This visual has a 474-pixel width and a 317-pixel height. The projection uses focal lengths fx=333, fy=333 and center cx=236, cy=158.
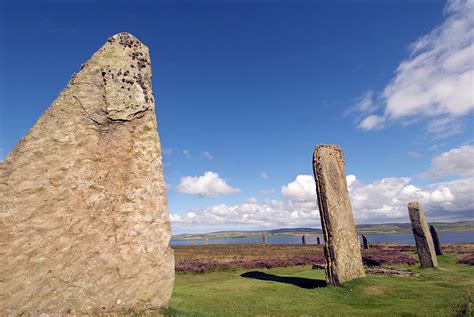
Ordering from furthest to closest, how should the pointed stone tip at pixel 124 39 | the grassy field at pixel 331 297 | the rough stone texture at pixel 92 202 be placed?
the grassy field at pixel 331 297
the pointed stone tip at pixel 124 39
the rough stone texture at pixel 92 202

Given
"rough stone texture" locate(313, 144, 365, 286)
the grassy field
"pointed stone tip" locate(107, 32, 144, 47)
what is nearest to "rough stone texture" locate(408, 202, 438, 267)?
the grassy field

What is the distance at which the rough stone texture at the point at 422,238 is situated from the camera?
22.2 metres

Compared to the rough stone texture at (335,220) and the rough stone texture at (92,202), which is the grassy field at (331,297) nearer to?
the rough stone texture at (335,220)

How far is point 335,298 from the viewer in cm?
1373

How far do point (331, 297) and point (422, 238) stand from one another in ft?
40.0

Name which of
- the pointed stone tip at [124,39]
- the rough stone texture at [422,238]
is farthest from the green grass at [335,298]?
the pointed stone tip at [124,39]

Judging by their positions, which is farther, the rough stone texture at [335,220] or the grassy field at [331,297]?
the rough stone texture at [335,220]

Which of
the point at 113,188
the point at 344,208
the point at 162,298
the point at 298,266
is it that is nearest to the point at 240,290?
the point at 344,208

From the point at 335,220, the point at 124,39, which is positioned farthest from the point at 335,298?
the point at 124,39

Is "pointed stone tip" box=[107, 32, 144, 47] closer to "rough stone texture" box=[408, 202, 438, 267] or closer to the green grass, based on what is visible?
the green grass

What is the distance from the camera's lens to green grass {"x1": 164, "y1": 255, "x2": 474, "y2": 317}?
11176 mm

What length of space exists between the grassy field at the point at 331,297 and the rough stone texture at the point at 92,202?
1.59 metres

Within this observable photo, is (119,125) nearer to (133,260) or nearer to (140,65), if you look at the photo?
(140,65)

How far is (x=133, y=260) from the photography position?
7.98 metres
